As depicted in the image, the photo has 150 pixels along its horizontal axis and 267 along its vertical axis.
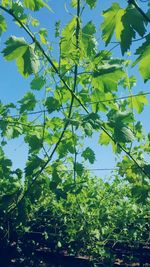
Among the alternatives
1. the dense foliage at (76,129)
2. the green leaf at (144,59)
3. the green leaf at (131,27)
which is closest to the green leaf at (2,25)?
the dense foliage at (76,129)

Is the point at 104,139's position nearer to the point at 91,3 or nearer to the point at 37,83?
the point at 37,83

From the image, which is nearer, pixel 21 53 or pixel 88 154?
pixel 21 53

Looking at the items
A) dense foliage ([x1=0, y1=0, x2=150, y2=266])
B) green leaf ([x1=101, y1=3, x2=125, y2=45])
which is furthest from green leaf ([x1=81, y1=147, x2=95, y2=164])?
green leaf ([x1=101, y1=3, x2=125, y2=45])

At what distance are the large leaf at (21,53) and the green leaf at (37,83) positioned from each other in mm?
718

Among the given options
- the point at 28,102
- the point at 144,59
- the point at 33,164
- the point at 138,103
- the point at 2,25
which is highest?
the point at 2,25

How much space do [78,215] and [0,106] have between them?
62.6 inches

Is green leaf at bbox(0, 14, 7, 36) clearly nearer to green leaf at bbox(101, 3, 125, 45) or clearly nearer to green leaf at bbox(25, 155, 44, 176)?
green leaf at bbox(25, 155, 44, 176)

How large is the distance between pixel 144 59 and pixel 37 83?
1.74 m

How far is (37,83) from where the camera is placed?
9.86 feet

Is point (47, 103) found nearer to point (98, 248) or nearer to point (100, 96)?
point (100, 96)

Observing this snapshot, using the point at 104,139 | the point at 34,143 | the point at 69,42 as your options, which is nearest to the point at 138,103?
the point at 104,139

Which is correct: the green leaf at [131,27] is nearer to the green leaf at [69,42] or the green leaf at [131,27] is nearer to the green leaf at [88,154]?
the green leaf at [69,42]

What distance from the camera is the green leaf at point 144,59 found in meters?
1.33

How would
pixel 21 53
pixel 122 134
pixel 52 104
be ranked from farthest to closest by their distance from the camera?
1. pixel 52 104
2. pixel 122 134
3. pixel 21 53
